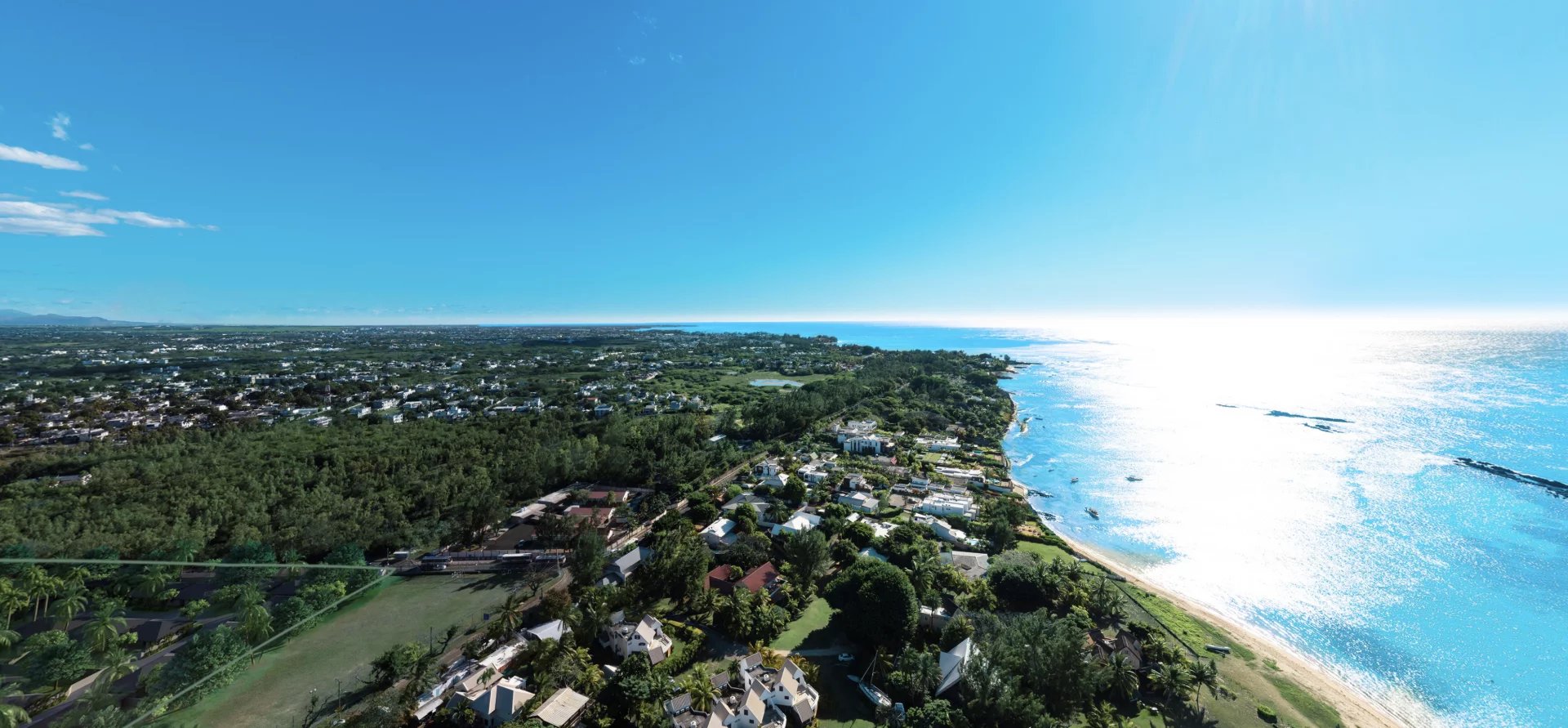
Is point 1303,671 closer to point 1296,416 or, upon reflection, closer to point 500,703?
point 500,703

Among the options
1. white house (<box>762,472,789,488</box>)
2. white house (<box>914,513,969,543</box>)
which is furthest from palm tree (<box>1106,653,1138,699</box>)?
white house (<box>762,472,789,488</box>)

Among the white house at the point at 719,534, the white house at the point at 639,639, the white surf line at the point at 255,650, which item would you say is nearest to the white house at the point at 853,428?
the white house at the point at 719,534

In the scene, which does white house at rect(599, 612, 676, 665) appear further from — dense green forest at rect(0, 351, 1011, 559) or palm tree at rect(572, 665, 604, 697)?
dense green forest at rect(0, 351, 1011, 559)

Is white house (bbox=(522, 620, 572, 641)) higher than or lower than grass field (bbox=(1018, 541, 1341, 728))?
higher

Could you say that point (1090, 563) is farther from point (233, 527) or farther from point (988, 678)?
point (233, 527)

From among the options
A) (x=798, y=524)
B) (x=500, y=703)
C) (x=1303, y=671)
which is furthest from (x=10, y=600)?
(x=1303, y=671)

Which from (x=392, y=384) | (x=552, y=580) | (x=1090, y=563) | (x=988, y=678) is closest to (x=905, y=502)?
(x=1090, y=563)

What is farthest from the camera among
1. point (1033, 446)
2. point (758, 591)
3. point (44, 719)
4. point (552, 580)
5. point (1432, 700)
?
point (1033, 446)
